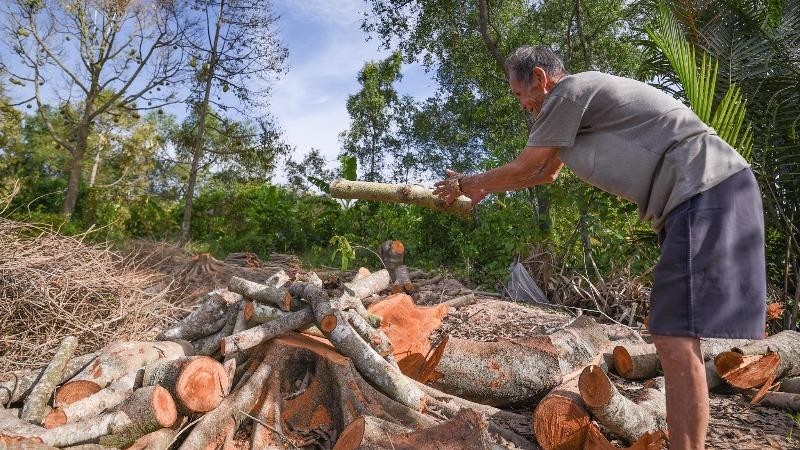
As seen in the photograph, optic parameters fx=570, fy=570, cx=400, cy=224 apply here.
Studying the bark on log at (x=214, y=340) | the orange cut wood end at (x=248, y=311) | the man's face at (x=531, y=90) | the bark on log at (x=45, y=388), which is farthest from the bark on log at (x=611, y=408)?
the bark on log at (x=45, y=388)

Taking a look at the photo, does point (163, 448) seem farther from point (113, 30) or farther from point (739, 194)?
point (113, 30)

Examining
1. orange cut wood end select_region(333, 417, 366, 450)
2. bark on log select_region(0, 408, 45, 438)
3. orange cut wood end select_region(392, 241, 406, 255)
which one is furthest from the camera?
orange cut wood end select_region(392, 241, 406, 255)

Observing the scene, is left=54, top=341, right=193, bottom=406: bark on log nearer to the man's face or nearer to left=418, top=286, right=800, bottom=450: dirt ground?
left=418, top=286, right=800, bottom=450: dirt ground

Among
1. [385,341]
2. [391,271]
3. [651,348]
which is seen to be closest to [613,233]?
[391,271]

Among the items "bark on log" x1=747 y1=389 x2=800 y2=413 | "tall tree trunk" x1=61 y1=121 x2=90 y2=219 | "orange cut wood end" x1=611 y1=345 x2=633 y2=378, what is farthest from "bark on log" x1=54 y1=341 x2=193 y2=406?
"tall tree trunk" x1=61 y1=121 x2=90 y2=219

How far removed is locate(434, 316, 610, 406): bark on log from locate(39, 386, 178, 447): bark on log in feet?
5.08

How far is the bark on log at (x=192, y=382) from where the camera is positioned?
2873mm

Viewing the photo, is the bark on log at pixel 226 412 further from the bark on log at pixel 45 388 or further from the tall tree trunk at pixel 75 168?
the tall tree trunk at pixel 75 168

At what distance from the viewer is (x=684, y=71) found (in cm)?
477

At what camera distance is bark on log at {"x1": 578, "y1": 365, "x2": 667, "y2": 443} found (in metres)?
2.77

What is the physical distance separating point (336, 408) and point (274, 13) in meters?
14.5

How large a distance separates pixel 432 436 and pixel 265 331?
1.35 meters

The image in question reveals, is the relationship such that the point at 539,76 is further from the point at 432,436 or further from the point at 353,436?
the point at 353,436

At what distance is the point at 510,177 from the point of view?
2.93m
